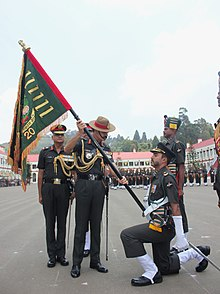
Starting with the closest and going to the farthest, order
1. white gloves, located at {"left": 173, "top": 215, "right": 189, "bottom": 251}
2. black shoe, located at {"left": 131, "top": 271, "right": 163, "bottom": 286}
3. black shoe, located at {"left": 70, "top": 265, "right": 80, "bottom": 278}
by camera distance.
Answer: white gloves, located at {"left": 173, "top": 215, "right": 189, "bottom": 251} → black shoe, located at {"left": 131, "top": 271, "right": 163, "bottom": 286} → black shoe, located at {"left": 70, "top": 265, "right": 80, "bottom": 278}

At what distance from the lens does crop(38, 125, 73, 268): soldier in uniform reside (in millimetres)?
5309

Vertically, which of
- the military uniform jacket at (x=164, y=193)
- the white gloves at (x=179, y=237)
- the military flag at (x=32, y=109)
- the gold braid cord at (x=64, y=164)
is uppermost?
the military flag at (x=32, y=109)

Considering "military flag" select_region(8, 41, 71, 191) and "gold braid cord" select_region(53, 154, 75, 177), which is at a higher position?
"military flag" select_region(8, 41, 71, 191)

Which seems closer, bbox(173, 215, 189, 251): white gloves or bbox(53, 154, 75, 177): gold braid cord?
bbox(173, 215, 189, 251): white gloves

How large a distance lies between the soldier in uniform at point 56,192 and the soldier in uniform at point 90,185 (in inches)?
17.3

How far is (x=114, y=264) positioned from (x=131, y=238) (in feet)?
3.25

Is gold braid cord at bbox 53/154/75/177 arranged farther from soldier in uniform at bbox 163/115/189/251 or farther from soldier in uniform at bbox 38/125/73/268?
soldier in uniform at bbox 163/115/189/251

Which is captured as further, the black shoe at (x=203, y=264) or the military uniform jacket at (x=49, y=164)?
the military uniform jacket at (x=49, y=164)

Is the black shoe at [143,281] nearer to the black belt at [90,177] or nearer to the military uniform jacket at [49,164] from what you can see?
the black belt at [90,177]

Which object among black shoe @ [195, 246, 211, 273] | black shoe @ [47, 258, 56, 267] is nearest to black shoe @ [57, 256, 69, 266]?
black shoe @ [47, 258, 56, 267]

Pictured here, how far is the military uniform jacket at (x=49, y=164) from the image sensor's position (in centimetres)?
535

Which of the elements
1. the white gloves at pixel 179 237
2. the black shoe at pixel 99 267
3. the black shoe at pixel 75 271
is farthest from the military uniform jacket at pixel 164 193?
the black shoe at pixel 75 271

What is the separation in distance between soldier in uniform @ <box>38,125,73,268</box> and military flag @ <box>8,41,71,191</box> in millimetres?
239

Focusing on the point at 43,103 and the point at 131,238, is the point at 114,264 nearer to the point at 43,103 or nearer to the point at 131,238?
the point at 131,238
